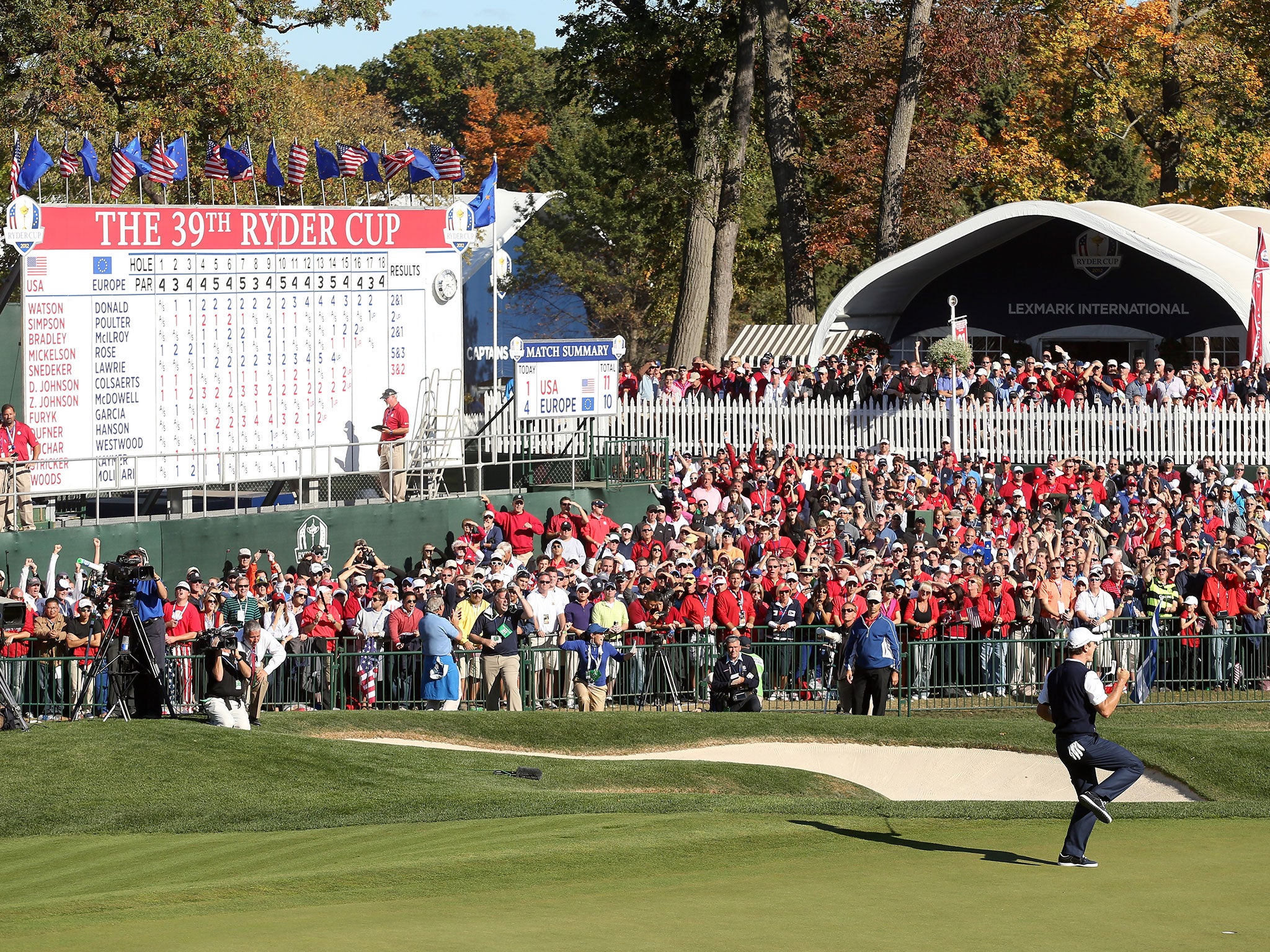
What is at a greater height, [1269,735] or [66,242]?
[66,242]

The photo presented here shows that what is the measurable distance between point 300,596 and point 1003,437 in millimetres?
14648

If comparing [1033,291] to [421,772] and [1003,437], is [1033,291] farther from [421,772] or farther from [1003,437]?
[421,772]

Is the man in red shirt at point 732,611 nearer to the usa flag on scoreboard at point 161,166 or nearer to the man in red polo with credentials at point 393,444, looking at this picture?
the man in red polo with credentials at point 393,444

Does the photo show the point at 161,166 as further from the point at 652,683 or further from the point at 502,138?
the point at 502,138

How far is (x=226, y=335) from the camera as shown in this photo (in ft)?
87.5

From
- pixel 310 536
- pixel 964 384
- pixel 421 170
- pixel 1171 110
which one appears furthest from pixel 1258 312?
pixel 1171 110

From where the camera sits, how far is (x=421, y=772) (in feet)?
52.4

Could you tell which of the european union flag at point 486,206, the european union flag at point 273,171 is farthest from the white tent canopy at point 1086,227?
the european union flag at point 273,171

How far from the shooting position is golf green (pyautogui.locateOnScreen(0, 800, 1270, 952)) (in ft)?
31.5

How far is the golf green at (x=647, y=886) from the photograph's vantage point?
31.5 feet

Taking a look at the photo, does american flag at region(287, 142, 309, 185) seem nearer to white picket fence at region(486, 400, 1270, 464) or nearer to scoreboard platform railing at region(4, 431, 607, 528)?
scoreboard platform railing at region(4, 431, 607, 528)

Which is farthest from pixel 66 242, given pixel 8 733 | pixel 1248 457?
pixel 1248 457

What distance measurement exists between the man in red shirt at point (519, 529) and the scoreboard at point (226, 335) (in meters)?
2.94

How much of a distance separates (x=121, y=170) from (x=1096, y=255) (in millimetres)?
22535
